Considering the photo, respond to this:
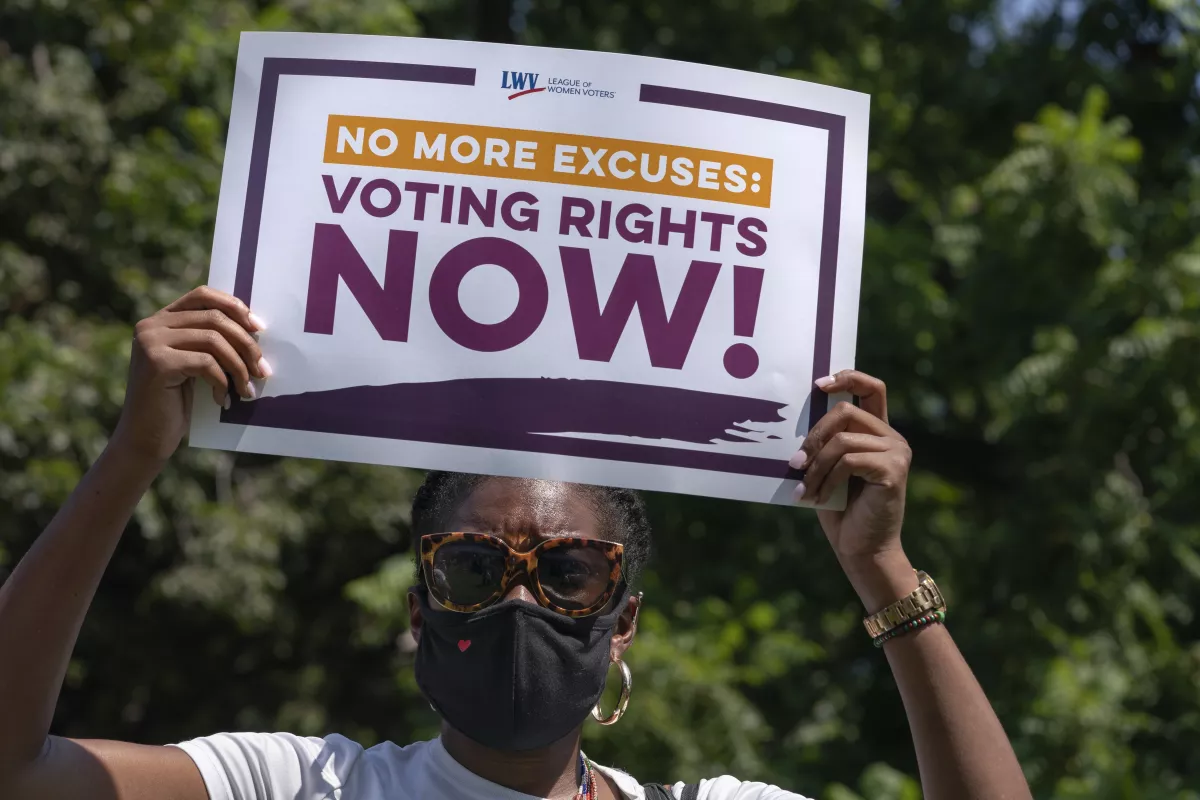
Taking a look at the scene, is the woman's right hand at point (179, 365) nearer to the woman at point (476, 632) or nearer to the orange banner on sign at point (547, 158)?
the woman at point (476, 632)

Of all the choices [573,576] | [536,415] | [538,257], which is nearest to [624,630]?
[573,576]

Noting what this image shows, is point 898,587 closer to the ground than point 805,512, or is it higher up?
closer to the ground

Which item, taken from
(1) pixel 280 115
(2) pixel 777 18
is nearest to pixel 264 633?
(2) pixel 777 18

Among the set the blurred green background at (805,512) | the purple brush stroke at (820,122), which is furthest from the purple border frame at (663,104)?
the blurred green background at (805,512)

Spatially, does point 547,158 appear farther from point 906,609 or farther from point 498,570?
point 906,609

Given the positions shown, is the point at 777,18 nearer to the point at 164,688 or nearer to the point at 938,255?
the point at 938,255

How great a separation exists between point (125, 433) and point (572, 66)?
38.5 inches

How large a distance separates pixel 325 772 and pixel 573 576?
520 mm

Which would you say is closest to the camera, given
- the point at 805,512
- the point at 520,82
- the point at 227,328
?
the point at 227,328

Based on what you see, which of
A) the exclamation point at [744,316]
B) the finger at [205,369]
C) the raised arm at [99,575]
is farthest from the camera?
the exclamation point at [744,316]

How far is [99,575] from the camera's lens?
2051 millimetres

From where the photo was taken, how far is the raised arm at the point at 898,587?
2084mm

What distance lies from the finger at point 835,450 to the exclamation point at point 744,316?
190mm

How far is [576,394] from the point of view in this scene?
2.23 metres
